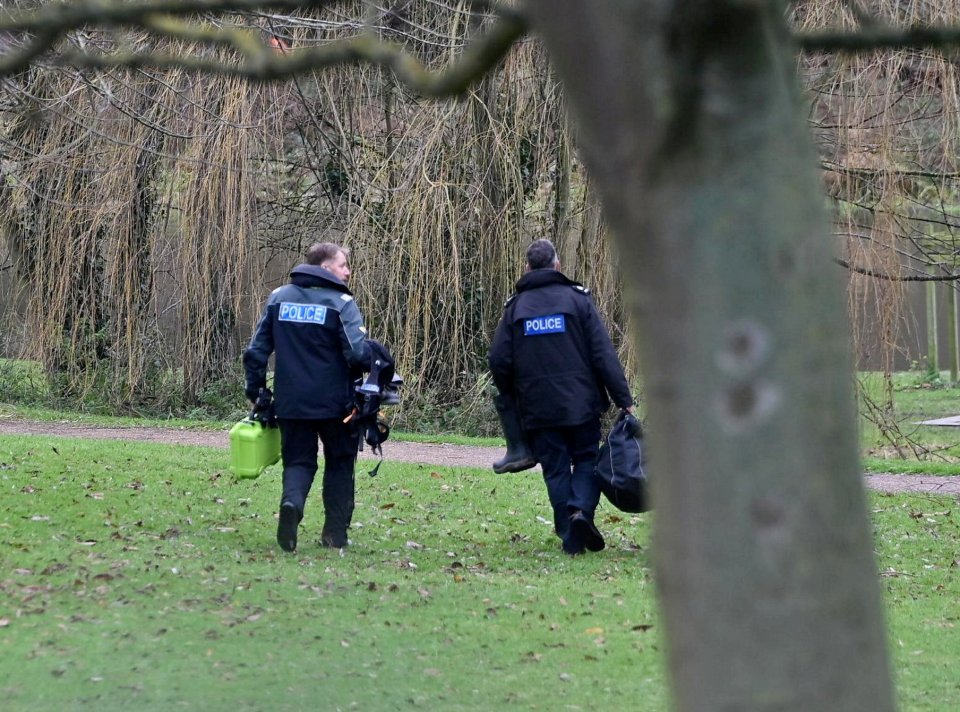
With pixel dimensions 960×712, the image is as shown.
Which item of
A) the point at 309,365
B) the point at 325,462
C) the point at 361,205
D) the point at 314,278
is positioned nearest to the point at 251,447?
the point at 325,462

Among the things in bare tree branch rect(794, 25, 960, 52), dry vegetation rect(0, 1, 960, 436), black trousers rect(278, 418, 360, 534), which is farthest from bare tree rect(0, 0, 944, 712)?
dry vegetation rect(0, 1, 960, 436)

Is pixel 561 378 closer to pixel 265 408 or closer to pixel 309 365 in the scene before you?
pixel 309 365

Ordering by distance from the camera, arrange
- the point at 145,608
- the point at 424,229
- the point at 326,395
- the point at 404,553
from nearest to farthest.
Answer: the point at 145,608
the point at 326,395
the point at 404,553
the point at 424,229

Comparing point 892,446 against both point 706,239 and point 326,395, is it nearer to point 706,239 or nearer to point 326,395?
point 326,395

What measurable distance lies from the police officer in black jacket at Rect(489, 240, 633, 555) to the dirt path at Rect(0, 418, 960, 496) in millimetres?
4300

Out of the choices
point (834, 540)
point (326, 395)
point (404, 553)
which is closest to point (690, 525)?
point (834, 540)

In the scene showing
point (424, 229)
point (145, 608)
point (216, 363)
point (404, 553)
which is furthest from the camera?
point (216, 363)

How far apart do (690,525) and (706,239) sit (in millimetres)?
497

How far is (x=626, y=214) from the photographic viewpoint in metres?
2.28

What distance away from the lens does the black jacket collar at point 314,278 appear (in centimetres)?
786

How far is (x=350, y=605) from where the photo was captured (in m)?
6.51

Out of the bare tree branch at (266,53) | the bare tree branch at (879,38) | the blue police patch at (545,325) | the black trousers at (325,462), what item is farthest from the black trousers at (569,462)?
the bare tree branch at (879,38)

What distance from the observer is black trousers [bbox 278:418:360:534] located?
312 inches

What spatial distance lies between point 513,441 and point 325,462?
4.07 ft
